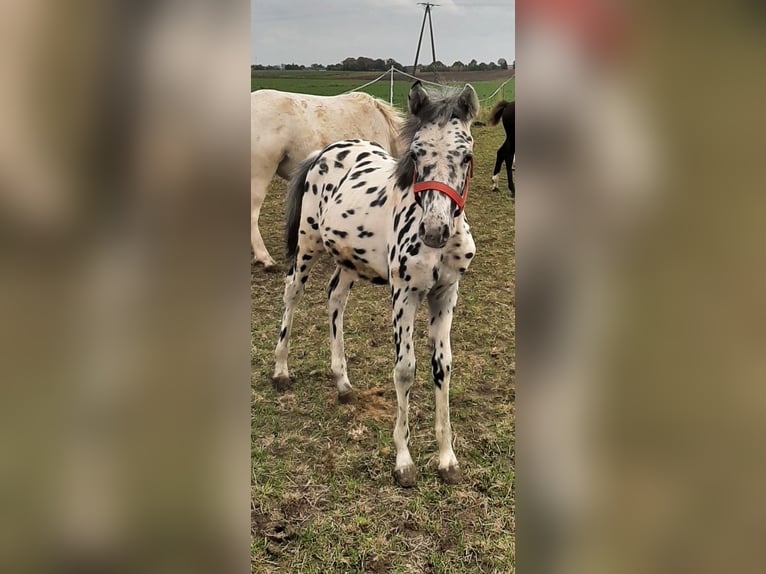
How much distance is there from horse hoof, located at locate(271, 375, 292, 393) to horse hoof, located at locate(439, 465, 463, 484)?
85 centimetres

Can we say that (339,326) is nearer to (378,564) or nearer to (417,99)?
(378,564)

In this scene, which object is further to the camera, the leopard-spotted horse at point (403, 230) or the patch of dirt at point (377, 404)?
the patch of dirt at point (377, 404)

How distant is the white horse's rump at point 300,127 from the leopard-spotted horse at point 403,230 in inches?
52.1

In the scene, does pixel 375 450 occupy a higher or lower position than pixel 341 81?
lower

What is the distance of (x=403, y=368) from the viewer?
1893 mm

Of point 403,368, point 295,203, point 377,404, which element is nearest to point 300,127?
point 295,203

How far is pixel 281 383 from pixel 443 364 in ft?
2.95

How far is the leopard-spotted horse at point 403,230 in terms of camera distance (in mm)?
1438

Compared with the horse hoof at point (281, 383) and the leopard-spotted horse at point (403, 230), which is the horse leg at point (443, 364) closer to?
the leopard-spotted horse at point (403, 230)
